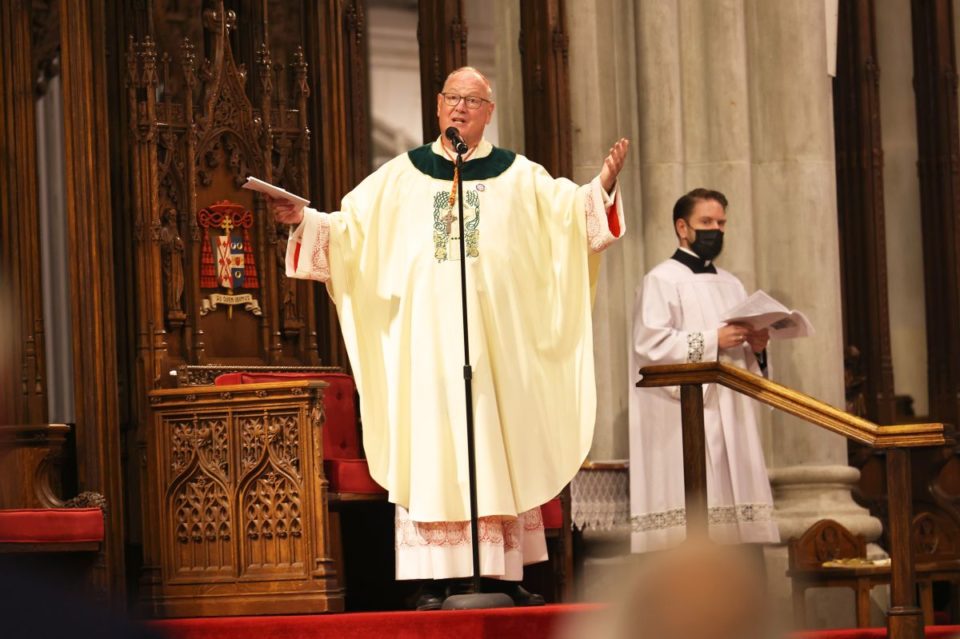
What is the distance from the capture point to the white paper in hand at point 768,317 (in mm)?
7488

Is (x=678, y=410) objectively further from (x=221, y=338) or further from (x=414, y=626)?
(x=414, y=626)

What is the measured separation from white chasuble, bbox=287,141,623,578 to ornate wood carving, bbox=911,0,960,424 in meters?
5.12

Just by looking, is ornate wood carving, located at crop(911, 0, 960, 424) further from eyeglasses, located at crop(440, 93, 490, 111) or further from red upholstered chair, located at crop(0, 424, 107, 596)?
red upholstered chair, located at crop(0, 424, 107, 596)

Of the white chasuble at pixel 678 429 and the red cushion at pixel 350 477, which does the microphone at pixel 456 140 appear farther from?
the white chasuble at pixel 678 429

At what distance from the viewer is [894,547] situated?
5.85 m

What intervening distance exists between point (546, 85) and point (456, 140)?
3172 mm

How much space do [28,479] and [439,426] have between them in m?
1.78

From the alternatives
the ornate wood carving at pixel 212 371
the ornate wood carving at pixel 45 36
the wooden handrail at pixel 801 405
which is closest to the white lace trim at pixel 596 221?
the wooden handrail at pixel 801 405

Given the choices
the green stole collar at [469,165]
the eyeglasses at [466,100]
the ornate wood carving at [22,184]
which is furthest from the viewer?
the ornate wood carving at [22,184]

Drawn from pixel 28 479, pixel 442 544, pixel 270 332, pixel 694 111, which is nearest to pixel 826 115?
pixel 694 111

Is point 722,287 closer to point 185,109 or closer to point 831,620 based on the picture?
point 831,620

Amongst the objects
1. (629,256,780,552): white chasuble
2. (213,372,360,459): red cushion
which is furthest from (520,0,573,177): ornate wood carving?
(213,372,360,459): red cushion

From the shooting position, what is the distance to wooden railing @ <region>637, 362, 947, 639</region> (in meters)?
5.79

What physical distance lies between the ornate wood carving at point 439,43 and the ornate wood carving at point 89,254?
6.67 feet
